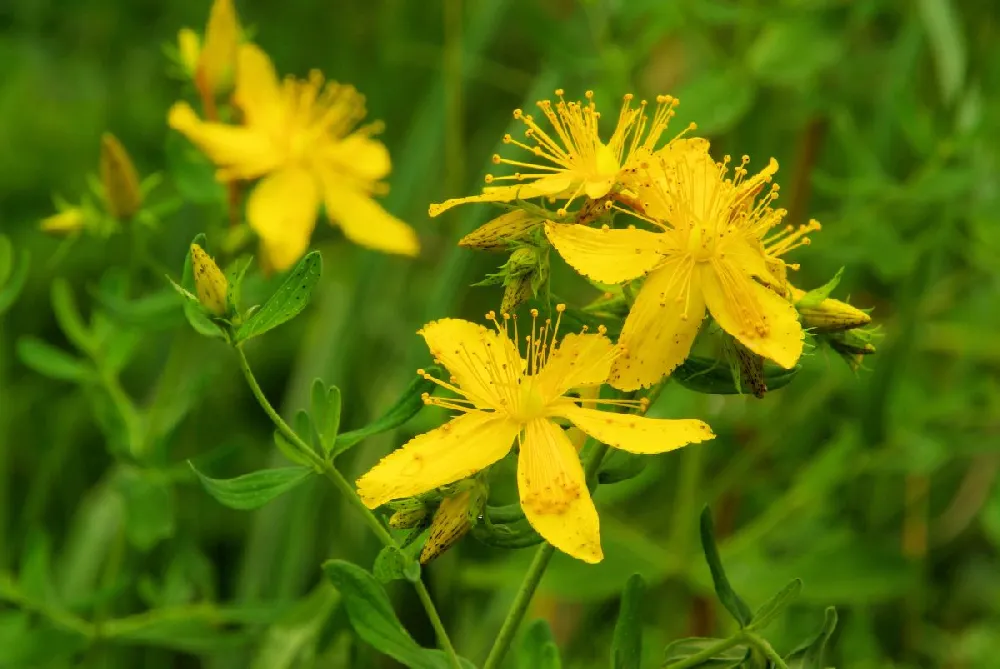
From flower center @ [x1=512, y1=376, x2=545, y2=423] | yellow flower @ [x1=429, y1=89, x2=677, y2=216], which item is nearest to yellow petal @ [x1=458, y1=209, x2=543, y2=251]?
yellow flower @ [x1=429, y1=89, x2=677, y2=216]

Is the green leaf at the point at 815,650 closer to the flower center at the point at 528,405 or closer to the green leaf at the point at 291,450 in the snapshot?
the flower center at the point at 528,405

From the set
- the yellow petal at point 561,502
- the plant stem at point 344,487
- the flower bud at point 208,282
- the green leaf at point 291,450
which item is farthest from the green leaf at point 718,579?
the flower bud at point 208,282

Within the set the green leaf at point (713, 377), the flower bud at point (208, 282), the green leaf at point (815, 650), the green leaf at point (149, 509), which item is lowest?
the green leaf at point (149, 509)

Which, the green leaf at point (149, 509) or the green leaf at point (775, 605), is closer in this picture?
the green leaf at point (775, 605)

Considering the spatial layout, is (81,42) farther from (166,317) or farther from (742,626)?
(742,626)

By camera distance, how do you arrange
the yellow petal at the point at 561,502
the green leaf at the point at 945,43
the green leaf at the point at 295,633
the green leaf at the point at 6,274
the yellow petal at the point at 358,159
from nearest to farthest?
the yellow petal at the point at 561,502 → the green leaf at the point at 6,274 → the green leaf at the point at 295,633 → the yellow petal at the point at 358,159 → the green leaf at the point at 945,43

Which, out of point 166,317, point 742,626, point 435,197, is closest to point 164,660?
point 166,317

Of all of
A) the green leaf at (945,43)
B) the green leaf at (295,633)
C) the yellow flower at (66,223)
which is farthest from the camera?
the green leaf at (945,43)
